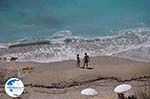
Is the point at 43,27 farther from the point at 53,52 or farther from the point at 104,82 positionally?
the point at 104,82

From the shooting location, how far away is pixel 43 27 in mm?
26922

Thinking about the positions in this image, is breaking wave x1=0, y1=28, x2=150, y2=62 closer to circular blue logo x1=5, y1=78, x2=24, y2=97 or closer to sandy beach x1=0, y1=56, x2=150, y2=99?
sandy beach x1=0, y1=56, x2=150, y2=99

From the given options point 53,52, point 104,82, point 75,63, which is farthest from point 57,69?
point 53,52

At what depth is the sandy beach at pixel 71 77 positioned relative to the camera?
1807 centimetres

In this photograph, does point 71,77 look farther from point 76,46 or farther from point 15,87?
point 15,87

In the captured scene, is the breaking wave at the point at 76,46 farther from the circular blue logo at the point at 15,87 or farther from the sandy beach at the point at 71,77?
the circular blue logo at the point at 15,87

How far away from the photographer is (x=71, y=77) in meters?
19.6

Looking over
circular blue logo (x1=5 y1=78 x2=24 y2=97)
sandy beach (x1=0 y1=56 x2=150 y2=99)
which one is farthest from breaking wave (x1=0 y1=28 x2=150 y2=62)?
circular blue logo (x1=5 y1=78 x2=24 y2=97)

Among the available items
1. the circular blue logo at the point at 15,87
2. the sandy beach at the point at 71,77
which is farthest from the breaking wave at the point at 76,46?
the circular blue logo at the point at 15,87

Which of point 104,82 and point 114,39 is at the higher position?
point 114,39

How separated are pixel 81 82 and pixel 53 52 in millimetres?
7286

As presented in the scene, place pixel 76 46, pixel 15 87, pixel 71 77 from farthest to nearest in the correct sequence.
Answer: pixel 76 46
pixel 71 77
pixel 15 87

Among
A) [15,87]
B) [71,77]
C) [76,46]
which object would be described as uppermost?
[76,46]

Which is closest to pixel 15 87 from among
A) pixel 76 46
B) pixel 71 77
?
pixel 71 77
